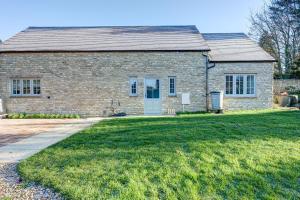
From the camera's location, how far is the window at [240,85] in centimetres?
1672

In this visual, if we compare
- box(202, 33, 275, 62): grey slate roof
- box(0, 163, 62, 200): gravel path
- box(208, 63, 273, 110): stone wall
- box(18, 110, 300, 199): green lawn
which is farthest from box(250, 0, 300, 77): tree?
box(0, 163, 62, 200): gravel path

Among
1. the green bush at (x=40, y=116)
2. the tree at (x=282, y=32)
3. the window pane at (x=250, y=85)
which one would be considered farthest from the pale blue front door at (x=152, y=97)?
the tree at (x=282, y=32)

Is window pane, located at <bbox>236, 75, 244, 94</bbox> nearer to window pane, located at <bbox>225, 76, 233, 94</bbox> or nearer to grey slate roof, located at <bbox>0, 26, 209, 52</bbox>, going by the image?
window pane, located at <bbox>225, 76, 233, 94</bbox>

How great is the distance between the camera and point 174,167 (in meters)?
4.80

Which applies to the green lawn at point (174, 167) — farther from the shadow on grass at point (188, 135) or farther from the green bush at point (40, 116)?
the green bush at point (40, 116)

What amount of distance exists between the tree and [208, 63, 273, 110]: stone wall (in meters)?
17.2

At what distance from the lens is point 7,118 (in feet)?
50.5

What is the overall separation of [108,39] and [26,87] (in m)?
5.95

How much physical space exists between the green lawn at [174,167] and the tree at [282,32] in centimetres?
2907

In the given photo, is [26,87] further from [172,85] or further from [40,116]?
[172,85]

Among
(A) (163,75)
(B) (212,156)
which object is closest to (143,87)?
(A) (163,75)

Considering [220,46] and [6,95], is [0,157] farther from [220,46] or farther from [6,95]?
[220,46]

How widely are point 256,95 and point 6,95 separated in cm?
1513

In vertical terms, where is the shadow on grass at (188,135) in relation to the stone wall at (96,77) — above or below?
below
